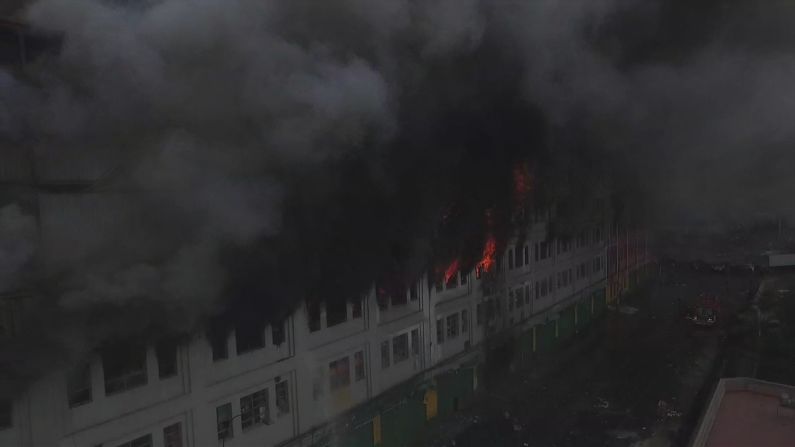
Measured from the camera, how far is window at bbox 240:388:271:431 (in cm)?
514

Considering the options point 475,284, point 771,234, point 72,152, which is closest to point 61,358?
point 72,152

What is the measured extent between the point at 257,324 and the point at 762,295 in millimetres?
5232

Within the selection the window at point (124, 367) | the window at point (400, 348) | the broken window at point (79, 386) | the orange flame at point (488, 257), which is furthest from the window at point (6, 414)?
the orange flame at point (488, 257)

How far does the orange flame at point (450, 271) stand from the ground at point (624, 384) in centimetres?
155

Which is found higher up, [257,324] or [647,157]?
[647,157]

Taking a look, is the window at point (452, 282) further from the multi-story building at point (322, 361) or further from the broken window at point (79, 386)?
the broken window at point (79, 386)

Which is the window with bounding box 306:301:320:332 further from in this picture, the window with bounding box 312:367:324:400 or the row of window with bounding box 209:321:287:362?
the window with bounding box 312:367:324:400

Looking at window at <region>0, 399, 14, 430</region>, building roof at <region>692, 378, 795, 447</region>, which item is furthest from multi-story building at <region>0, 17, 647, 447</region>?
building roof at <region>692, 378, 795, 447</region>

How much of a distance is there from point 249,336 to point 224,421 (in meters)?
0.74

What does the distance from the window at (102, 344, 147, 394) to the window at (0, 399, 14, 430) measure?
0.60 meters

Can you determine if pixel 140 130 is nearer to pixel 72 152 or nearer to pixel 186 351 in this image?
pixel 72 152

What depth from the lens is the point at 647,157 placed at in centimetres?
445

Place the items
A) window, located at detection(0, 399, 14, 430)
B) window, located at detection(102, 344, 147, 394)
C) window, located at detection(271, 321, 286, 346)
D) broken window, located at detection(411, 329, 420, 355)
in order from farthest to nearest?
broken window, located at detection(411, 329, 420, 355)
window, located at detection(271, 321, 286, 346)
window, located at detection(102, 344, 147, 394)
window, located at detection(0, 399, 14, 430)

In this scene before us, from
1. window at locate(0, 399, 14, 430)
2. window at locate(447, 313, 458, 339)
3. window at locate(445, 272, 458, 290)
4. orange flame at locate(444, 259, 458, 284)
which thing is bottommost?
window at locate(447, 313, 458, 339)
